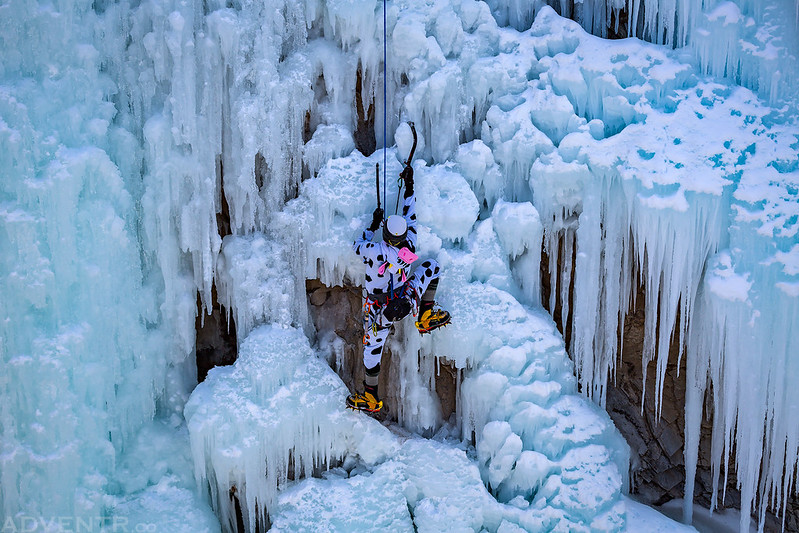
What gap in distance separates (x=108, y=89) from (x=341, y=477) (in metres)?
4.17

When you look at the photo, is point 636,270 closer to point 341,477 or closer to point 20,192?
point 341,477

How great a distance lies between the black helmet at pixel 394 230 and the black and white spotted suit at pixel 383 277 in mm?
76

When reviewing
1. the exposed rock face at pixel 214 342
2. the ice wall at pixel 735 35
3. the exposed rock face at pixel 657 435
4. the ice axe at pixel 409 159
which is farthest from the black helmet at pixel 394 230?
the ice wall at pixel 735 35

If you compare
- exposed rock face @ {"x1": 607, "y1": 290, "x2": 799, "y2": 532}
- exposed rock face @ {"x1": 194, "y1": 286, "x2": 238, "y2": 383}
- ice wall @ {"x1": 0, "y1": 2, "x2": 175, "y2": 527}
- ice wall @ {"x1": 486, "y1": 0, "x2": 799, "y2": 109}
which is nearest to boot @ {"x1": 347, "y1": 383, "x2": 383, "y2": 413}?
exposed rock face @ {"x1": 194, "y1": 286, "x2": 238, "y2": 383}

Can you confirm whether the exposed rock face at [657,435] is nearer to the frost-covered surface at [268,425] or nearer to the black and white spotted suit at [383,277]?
the black and white spotted suit at [383,277]

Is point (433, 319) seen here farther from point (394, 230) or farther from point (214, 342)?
point (214, 342)

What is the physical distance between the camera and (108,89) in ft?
21.6

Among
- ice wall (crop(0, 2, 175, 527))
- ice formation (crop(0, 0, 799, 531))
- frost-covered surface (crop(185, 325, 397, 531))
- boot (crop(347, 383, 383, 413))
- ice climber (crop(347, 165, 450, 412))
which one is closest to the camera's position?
ice wall (crop(0, 2, 175, 527))

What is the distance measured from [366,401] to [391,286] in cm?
113

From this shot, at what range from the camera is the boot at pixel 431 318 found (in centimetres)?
656

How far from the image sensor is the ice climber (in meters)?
6.34

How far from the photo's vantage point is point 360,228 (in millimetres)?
6762

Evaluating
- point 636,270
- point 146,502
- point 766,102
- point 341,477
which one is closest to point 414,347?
point 341,477

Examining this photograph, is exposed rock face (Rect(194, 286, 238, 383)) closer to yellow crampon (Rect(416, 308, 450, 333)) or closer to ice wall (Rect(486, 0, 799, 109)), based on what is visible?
yellow crampon (Rect(416, 308, 450, 333))
